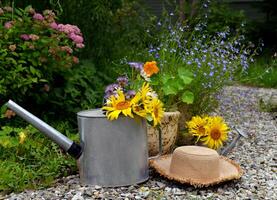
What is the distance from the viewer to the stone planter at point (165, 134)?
3.35 m

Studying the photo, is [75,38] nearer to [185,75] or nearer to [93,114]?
[185,75]

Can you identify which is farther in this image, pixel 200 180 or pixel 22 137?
pixel 22 137

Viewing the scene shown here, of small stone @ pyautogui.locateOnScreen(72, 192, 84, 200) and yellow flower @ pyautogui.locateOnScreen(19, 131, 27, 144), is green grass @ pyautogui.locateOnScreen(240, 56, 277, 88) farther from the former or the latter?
small stone @ pyautogui.locateOnScreen(72, 192, 84, 200)

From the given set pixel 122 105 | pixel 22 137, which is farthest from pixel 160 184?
pixel 22 137

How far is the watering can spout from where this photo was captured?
8.98ft

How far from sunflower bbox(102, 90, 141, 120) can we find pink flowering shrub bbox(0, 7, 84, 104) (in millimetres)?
1081

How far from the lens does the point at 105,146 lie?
2719 mm

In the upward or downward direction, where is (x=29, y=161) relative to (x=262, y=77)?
downward

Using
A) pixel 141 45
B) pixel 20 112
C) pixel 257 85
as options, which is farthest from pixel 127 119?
pixel 257 85

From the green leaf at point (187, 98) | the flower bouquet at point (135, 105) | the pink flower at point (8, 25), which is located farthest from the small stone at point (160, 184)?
the pink flower at point (8, 25)

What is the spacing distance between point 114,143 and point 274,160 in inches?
53.8

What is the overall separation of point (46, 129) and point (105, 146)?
0.33 m

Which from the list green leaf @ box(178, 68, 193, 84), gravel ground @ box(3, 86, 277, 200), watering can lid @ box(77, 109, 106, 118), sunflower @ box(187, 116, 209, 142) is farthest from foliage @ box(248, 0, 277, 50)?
watering can lid @ box(77, 109, 106, 118)

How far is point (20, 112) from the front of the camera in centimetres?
275
